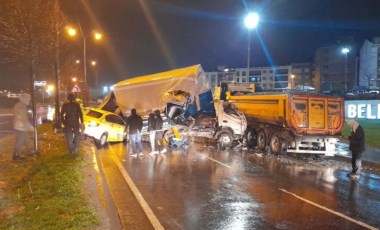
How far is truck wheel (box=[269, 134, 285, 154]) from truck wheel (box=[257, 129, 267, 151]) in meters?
0.85

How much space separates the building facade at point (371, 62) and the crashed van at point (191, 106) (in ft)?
223

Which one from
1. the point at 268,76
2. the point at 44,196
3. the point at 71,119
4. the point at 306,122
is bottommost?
the point at 44,196

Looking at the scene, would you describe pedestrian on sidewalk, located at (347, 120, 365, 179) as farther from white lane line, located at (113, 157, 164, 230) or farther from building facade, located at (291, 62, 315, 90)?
building facade, located at (291, 62, 315, 90)

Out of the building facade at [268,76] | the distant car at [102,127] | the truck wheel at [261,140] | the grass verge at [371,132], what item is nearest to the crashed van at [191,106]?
the truck wheel at [261,140]

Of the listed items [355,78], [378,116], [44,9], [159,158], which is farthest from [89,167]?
[355,78]

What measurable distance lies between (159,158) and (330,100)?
7294 millimetres

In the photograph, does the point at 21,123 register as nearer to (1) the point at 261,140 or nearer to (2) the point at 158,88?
(2) the point at 158,88

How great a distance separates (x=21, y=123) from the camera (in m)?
11.7

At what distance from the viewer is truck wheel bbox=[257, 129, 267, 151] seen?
17922 mm

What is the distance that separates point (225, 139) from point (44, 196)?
11.9 meters

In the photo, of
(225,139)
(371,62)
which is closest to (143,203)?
(225,139)

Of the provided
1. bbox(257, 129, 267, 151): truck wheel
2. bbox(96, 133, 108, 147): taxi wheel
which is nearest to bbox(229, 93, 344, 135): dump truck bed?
bbox(257, 129, 267, 151): truck wheel

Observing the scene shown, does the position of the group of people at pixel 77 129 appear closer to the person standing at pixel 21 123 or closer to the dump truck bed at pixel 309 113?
the person standing at pixel 21 123

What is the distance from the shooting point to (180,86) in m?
19.5
